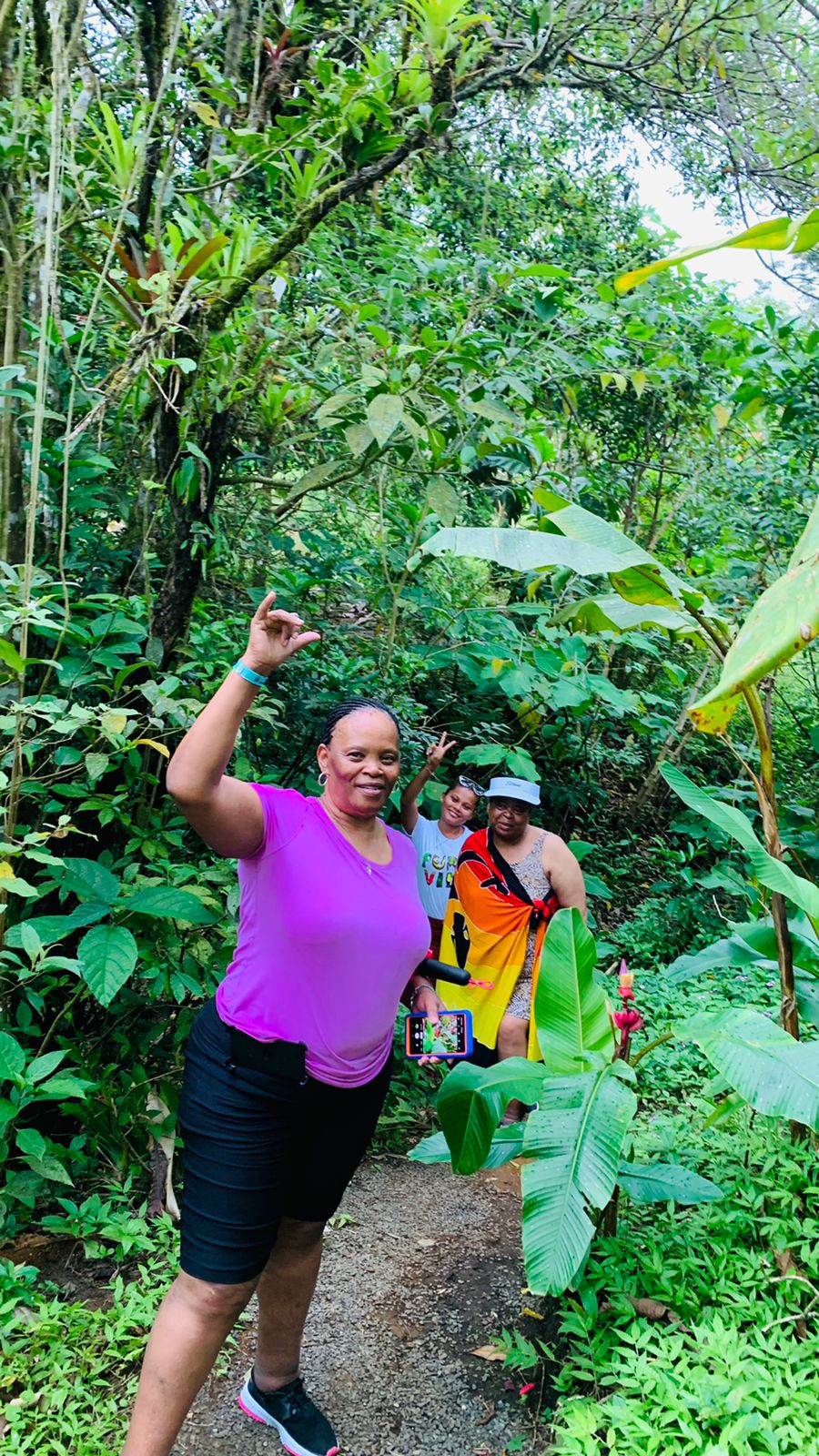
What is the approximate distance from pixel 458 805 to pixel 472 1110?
2.19 meters

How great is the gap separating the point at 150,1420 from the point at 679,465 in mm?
6975

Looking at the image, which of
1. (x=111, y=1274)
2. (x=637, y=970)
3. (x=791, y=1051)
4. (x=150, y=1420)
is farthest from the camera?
(x=637, y=970)

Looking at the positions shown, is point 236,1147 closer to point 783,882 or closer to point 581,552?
point 783,882

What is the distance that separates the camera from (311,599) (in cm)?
462

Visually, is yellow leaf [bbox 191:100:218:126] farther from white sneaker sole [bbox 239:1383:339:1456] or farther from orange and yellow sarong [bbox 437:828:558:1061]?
white sneaker sole [bbox 239:1383:339:1456]

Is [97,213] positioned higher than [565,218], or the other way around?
[565,218]

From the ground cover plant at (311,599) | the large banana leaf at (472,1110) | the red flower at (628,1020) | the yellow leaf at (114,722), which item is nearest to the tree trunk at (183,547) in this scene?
the ground cover plant at (311,599)

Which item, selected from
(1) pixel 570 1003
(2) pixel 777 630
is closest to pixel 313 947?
(1) pixel 570 1003

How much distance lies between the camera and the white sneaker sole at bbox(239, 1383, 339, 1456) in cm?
241

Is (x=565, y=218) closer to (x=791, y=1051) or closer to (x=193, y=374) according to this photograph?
(x=193, y=374)

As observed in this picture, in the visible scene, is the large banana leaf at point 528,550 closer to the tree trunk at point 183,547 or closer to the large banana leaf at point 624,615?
the large banana leaf at point 624,615

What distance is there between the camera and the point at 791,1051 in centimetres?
223

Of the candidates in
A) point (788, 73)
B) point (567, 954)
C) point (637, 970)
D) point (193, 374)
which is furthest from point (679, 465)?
point (567, 954)

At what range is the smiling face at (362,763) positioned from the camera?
7.37 feet
